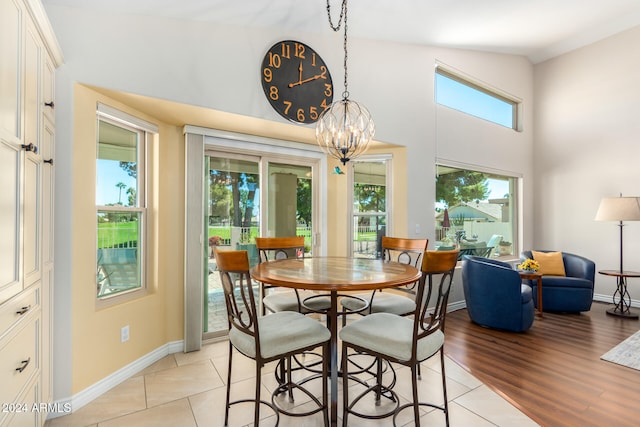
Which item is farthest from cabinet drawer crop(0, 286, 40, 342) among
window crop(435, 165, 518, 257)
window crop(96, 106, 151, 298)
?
window crop(435, 165, 518, 257)

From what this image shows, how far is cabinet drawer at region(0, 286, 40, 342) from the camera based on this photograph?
1277 millimetres

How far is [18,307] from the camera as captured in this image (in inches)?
56.5

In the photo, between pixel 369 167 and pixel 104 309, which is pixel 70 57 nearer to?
pixel 104 309

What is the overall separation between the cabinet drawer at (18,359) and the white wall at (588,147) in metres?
7.06

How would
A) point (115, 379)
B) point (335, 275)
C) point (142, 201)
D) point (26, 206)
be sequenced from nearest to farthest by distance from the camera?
point (26, 206) → point (335, 275) → point (115, 379) → point (142, 201)

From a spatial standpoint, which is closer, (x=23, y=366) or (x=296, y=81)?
(x=23, y=366)

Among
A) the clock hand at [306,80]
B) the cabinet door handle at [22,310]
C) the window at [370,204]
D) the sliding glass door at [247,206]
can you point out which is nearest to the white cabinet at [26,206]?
the cabinet door handle at [22,310]

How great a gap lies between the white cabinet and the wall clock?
157 centimetres

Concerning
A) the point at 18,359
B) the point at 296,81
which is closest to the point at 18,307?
the point at 18,359

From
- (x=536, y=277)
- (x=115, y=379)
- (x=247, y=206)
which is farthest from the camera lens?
(x=536, y=277)

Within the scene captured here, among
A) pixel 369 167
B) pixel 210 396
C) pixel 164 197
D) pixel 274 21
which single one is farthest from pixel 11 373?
pixel 369 167

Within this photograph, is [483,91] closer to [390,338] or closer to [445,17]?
[445,17]

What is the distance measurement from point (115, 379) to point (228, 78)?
8.52 feet

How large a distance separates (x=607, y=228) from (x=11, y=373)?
711 cm
